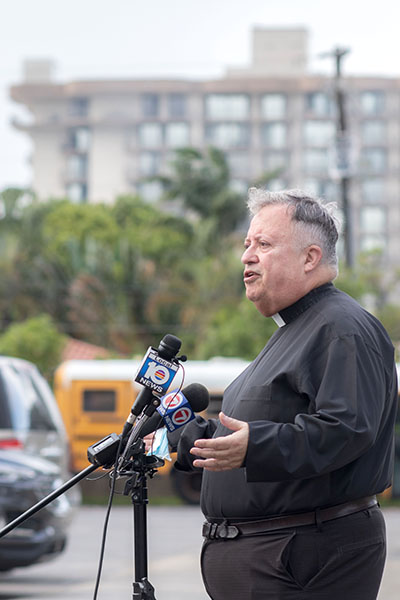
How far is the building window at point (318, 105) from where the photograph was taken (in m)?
109

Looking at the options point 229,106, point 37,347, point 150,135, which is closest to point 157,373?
point 37,347

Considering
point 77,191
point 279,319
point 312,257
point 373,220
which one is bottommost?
point 373,220

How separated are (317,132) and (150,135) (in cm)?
1468

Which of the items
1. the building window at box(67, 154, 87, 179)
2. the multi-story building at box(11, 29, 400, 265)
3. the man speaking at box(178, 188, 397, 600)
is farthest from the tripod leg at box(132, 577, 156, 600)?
the building window at box(67, 154, 87, 179)

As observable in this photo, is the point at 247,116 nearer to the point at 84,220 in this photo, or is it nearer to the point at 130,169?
the point at 130,169

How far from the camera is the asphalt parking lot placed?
9.34 meters

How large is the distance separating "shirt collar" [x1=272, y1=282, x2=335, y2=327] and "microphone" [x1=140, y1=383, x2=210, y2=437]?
0.35 meters

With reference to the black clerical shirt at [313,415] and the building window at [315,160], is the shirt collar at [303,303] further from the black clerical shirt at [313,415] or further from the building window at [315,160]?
the building window at [315,160]

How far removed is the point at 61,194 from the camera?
362ft

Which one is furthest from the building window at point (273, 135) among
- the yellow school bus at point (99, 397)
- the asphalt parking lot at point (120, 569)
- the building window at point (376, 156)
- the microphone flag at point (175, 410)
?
the microphone flag at point (175, 410)

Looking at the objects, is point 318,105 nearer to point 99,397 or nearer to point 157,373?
point 99,397

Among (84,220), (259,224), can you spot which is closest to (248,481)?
(259,224)

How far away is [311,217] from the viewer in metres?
3.62

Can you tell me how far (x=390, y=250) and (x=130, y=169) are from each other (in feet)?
76.3
